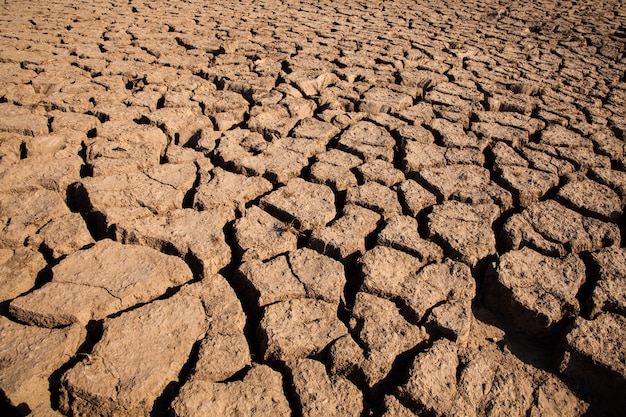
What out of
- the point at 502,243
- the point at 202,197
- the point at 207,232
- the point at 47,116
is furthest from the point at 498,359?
the point at 47,116

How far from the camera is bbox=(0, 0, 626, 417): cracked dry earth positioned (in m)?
1.16

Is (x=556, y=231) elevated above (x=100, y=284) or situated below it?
above

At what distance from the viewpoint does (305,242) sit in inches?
65.6

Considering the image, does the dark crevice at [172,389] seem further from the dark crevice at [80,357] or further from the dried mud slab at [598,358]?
the dried mud slab at [598,358]

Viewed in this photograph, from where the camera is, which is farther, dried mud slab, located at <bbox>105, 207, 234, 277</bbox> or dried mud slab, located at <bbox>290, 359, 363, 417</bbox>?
dried mud slab, located at <bbox>105, 207, 234, 277</bbox>

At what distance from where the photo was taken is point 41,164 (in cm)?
191

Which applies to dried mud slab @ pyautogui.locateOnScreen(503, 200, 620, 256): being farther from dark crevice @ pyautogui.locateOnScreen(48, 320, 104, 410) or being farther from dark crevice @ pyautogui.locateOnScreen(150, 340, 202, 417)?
dark crevice @ pyautogui.locateOnScreen(48, 320, 104, 410)

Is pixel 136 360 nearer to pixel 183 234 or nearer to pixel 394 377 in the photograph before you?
pixel 183 234

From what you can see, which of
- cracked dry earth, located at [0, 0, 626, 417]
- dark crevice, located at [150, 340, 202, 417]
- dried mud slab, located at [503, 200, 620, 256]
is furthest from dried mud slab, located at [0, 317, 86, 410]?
dried mud slab, located at [503, 200, 620, 256]

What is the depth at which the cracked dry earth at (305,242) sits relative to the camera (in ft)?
3.81

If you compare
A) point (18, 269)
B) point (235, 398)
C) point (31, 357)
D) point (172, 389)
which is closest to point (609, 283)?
point (235, 398)

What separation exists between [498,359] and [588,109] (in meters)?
2.42

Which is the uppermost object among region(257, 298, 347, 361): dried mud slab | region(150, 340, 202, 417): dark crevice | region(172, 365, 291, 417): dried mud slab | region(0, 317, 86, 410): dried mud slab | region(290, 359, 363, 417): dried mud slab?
region(257, 298, 347, 361): dried mud slab

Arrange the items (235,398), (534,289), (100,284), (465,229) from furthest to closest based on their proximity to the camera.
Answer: (465,229), (534,289), (100,284), (235,398)
